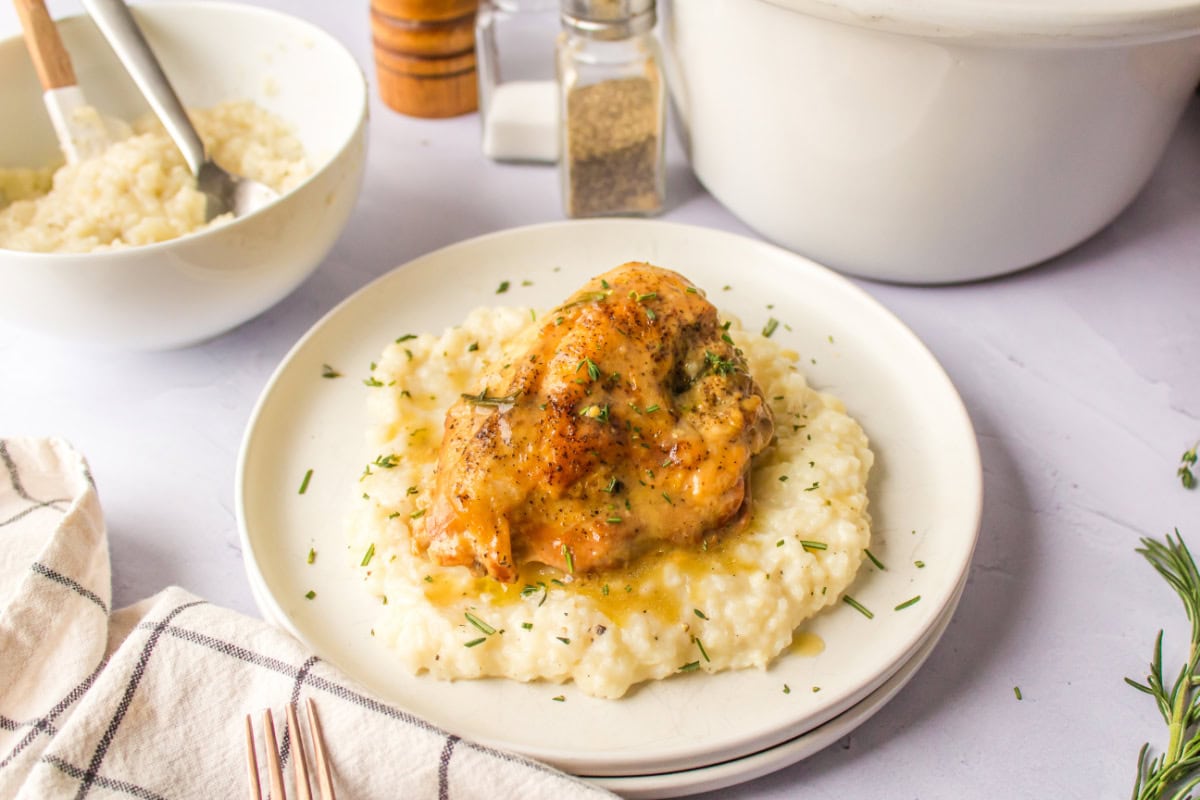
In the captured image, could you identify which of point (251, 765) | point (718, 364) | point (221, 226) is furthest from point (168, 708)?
point (718, 364)

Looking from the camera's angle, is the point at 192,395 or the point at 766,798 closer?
the point at 766,798

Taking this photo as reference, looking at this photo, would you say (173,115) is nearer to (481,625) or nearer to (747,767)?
(481,625)

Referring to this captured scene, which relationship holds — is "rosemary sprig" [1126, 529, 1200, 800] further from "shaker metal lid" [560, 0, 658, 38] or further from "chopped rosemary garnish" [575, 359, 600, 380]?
"shaker metal lid" [560, 0, 658, 38]

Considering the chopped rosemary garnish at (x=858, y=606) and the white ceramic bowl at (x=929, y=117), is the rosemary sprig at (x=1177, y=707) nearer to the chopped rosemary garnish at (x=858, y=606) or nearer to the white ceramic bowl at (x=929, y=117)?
the chopped rosemary garnish at (x=858, y=606)

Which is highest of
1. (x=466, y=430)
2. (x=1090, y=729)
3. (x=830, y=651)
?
(x=466, y=430)

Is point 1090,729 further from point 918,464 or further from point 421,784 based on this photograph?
point 421,784

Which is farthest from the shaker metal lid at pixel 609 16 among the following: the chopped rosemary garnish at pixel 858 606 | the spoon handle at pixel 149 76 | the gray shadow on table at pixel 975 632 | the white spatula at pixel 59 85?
the chopped rosemary garnish at pixel 858 606

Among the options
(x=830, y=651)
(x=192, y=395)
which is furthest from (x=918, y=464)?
(x=192, y=395)

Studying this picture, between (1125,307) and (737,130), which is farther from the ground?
(737,130)
